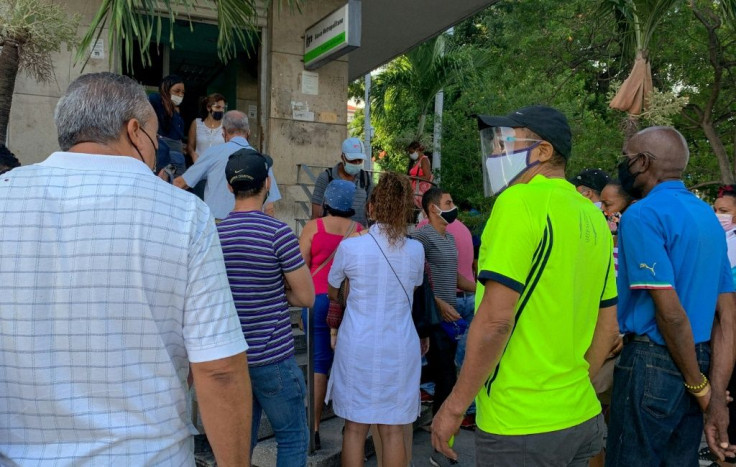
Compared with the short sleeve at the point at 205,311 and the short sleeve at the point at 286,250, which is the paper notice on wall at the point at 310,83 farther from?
the short sleeve at the point at 205,311

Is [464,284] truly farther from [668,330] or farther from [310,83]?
[310,83]

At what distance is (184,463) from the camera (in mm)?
1737

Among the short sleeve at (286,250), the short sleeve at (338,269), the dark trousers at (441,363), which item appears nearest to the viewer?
the short sleeve at (286,250)

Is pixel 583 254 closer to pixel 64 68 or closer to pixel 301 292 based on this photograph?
pixel 301 292

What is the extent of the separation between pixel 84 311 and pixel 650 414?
241cm

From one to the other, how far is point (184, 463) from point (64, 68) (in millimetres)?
6462

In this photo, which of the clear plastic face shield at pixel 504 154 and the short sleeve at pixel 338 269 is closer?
the clear plastic face shield at pixel 504 154

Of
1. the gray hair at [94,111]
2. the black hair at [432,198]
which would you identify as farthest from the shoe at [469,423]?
the gray hair at [94,111]

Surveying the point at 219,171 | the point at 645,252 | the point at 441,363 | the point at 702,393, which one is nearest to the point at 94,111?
the point at 645,252

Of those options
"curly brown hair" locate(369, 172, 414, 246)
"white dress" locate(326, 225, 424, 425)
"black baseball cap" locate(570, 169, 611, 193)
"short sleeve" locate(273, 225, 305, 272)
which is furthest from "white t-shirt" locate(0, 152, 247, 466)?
"black baseball cap" locate(570, 169, 611, 193)

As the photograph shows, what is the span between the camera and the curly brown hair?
391 centimetres

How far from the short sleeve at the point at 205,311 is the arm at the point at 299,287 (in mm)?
1513

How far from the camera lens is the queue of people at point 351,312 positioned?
62.8 inches

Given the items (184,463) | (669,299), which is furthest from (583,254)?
(184,463)
